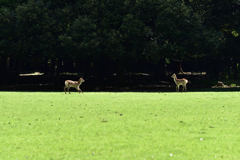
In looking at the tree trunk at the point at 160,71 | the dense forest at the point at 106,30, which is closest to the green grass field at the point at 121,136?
the dense forest at the point at 106,30

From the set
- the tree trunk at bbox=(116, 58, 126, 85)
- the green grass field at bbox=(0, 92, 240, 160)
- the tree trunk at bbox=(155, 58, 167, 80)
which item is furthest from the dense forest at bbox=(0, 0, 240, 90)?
the green grass field at bbox=(0, 92, 240, 160)

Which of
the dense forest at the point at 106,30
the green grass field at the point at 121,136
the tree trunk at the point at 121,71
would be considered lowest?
the green grass field at the point at 121,136

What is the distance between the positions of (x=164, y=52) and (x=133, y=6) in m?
4.86

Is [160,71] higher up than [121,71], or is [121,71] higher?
[160,71]

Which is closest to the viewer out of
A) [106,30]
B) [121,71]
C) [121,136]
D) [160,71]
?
[121,136]

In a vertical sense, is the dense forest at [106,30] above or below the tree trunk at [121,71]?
above

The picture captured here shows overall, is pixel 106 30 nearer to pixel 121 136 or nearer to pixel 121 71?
pixel 121 71

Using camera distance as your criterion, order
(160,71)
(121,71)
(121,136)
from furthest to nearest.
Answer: (160,71), (121,71), (121,136)

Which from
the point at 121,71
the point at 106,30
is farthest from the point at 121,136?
the point at 121,71

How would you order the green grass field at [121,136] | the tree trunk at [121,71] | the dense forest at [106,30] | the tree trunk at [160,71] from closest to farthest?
1. the green grass field at [121,136]
2. the dense forest at [106,30]
3. the tree trunk at [121,71]
4. the tree trunk at [160,71]

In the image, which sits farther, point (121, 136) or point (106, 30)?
point (106, 30)

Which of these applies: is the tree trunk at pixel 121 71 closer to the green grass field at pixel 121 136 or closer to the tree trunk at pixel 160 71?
the tree trunk at pixel 160 71

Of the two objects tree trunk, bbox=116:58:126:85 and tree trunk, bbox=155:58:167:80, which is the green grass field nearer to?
tree trunk, bbox=116:58:126:85

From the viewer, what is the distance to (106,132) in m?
8.97
